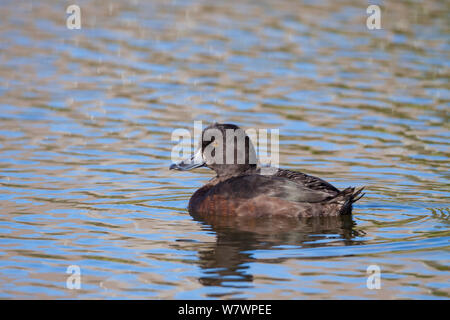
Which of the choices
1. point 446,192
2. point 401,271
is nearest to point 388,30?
point 446,192

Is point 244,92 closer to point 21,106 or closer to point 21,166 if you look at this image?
point 21,106

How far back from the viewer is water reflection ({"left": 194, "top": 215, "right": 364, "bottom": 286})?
8.09 metres

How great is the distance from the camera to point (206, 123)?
47.3 ft

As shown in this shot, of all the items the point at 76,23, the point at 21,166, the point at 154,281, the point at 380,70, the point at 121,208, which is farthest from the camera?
the point at 76,23

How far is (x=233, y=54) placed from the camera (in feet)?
62.0

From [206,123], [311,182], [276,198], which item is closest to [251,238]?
[276,198]

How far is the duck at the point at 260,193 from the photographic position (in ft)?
32.5

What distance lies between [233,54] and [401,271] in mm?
11354

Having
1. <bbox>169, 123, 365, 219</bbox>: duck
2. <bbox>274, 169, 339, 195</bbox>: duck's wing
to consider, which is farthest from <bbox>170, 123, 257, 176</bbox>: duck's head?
<bbox>274, 169, 339, 195</bbox>: duck's wing

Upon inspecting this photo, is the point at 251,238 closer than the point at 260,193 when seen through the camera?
Yes

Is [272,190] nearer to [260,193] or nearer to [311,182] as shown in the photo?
[260,193]

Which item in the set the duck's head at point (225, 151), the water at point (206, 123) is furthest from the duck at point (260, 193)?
the water at point (206, 123)

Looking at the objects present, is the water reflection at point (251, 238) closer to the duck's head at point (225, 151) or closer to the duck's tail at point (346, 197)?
the duck's tail at point (346, 197)

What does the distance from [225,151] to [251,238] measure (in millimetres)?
1834
